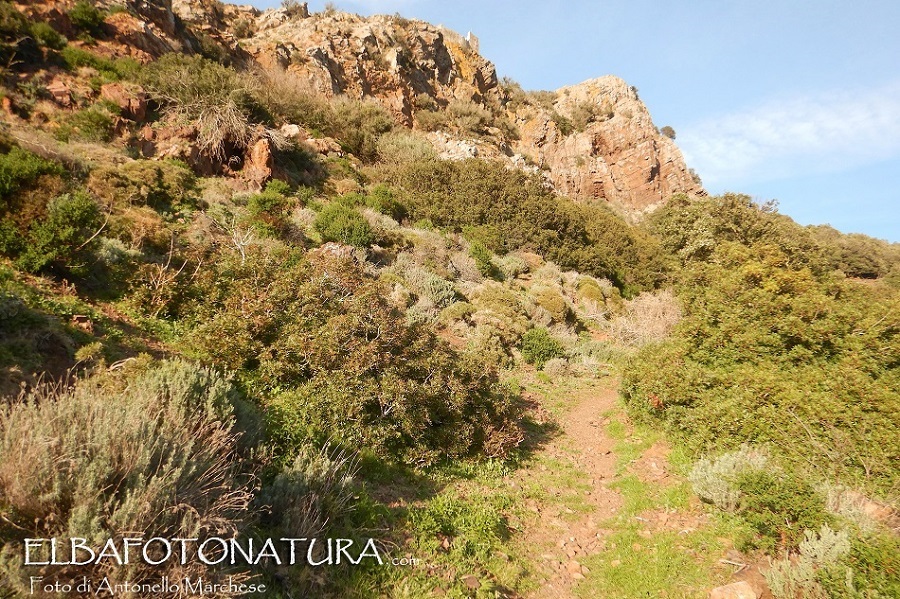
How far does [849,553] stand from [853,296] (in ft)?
27.3

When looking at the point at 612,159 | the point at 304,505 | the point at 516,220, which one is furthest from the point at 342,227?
the point at 612,159

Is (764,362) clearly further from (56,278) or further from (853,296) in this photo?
(56,278)

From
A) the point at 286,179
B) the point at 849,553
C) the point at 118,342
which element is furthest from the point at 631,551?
the point at 286,179

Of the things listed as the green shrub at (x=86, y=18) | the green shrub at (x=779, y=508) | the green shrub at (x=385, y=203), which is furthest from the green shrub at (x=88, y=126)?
the green shrub at (x=779, y=508)

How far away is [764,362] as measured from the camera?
705 centimetres

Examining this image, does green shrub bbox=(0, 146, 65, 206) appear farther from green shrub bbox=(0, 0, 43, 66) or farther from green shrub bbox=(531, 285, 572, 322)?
green shrub bbox=(531, 285, 572, 322)

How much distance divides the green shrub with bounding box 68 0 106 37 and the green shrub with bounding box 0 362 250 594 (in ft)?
64.9

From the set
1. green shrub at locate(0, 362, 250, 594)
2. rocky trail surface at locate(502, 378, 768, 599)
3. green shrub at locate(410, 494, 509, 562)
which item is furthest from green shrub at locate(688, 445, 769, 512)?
green shrub at locate(0, 362, 250, 594)

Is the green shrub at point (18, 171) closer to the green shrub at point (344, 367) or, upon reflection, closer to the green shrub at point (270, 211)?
the green shrub at point (344, 367)

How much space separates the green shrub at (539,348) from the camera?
469 inches

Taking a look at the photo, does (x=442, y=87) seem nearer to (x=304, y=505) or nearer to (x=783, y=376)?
(x=783, y=376)

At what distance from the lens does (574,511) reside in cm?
→ 597

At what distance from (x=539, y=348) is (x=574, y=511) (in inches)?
246

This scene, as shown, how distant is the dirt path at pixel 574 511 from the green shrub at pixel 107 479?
355cm
